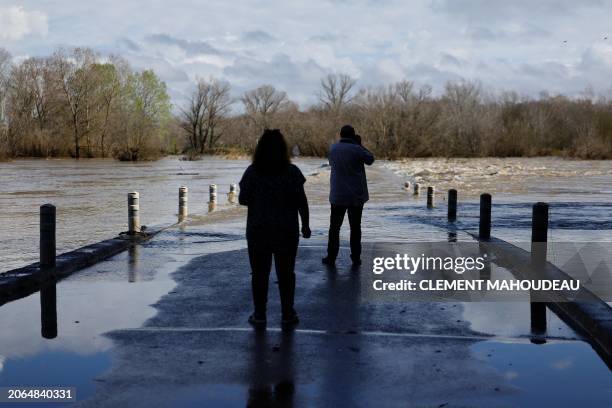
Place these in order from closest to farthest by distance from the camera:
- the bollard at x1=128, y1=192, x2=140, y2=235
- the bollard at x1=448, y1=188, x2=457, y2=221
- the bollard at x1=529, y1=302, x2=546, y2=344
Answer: the bollard at x1=529, y1=302, x2=546, y2=344, the bollard at x1=128, y1=192, x2=140, y2=235, the bollard at x1=448, y1=188, x2=457, y2=221

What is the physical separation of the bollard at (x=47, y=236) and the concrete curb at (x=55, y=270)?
116mm

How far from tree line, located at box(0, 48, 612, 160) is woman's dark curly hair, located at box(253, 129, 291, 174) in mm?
77705

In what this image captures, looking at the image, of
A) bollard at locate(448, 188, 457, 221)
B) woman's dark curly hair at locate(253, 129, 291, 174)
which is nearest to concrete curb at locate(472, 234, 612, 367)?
woman's dark curly hair at locate(253, 129, 291, 174)

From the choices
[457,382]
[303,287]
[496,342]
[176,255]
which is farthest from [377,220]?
[457,382]

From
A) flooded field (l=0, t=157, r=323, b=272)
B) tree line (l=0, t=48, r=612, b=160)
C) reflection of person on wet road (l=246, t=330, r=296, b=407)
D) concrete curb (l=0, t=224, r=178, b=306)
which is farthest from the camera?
tree line (l=0, t=48, r=612, b=160)

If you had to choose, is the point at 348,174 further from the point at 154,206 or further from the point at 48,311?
the point at 154,206

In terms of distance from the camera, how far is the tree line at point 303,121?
3386 inches

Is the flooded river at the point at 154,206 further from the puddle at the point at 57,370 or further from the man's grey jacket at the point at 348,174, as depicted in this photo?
the puddle at the point at 57,370

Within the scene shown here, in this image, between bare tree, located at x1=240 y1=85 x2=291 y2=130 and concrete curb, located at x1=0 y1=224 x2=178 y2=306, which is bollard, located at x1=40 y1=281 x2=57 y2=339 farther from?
bare tree, located at x1=240 y1=85 x2=291 y2=130

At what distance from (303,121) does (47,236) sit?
330 ft

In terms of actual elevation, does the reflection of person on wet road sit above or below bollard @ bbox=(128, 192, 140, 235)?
below

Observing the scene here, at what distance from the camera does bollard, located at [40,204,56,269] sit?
9.94 m

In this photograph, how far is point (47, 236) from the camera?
9945 millimetres

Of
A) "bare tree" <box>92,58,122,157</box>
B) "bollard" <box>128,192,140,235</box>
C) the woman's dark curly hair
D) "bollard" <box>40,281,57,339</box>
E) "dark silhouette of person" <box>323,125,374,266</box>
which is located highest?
"bare tree" <box>92,58,122,157</box>
